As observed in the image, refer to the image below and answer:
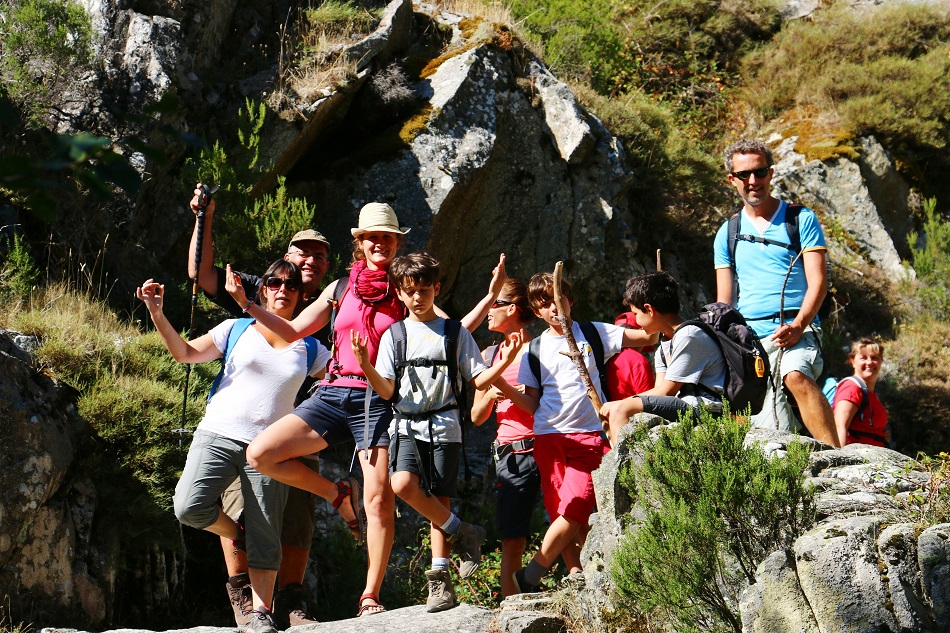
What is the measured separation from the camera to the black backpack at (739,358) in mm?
4535

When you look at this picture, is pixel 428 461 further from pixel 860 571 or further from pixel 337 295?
pixel 860 571

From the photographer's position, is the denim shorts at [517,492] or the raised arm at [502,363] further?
the denim shorts at [517,492]

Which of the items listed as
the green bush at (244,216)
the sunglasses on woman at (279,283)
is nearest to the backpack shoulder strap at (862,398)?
the sunglasses on woman at (279,283)

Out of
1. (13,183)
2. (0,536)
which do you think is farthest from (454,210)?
(13,183)

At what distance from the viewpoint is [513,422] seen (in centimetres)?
567

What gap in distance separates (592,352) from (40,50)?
5.73m

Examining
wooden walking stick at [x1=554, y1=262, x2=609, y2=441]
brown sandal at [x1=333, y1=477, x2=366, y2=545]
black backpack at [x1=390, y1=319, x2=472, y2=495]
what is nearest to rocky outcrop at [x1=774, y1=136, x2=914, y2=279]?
wooden walking stick at [x1=554, y1=262, x2=609, y2=441]

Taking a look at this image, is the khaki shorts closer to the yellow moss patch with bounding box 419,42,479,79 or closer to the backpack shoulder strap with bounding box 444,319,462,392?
the backpack shoulder strap with bounding box 444,319,462,392

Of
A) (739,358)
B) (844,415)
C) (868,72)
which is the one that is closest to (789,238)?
(739,358)

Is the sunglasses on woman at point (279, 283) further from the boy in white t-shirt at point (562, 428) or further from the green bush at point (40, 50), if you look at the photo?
the green bush at point (40, 50)

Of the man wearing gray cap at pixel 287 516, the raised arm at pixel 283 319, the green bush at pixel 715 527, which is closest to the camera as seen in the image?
the green bush at pixel 715 527

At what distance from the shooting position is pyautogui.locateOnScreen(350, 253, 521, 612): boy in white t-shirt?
4.68 meters

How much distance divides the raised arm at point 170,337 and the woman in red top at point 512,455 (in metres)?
1.60

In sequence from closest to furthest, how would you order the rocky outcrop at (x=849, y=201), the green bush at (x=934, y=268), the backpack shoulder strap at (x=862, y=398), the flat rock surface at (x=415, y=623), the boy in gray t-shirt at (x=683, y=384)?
the flat rock surface at (x=415, y=623) → the boy in gray t-shirt at (x=683, y=384) → the backpack shoulder strap at (x=862, y=398) → the green bush at (x=934, y=268) → the rocky outcrop at (x=849, y=201)
